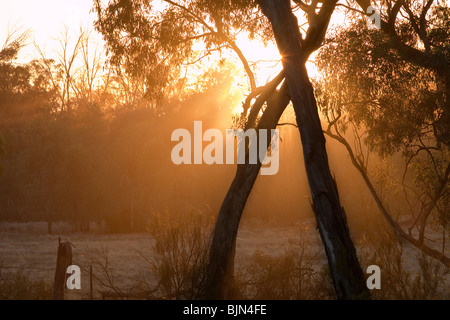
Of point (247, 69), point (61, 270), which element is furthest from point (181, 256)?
point (247, 69)

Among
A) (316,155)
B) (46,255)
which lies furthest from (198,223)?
(46,255)

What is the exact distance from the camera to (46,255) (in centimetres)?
2634

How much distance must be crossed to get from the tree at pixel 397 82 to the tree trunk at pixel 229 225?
6.82 feet

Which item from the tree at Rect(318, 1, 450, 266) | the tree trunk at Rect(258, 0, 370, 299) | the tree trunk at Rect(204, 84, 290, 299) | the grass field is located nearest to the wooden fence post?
the tree trunk at Rect(204, 84, 290, 299)

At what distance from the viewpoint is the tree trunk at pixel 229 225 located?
9.88 metres

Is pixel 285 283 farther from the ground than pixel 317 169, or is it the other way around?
pixel 317 169

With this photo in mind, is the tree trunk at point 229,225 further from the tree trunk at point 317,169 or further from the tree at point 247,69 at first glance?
the tree trunk at point 317,169

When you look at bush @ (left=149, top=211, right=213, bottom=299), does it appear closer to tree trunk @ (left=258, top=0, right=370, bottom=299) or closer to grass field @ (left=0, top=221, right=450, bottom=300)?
tree trunk @ (left=258, top=0, right=370, bottom=299)

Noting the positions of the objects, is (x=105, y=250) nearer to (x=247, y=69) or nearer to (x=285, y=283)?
(x=247, y=69)

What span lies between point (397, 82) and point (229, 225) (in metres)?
4.81

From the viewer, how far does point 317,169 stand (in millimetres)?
9094

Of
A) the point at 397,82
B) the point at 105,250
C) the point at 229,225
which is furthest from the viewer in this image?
the point at 105,250

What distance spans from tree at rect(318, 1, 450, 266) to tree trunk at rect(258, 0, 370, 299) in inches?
110
